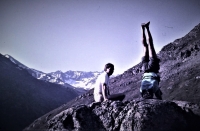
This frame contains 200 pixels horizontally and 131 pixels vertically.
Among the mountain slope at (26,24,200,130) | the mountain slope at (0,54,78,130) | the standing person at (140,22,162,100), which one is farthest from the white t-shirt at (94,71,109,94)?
the mountain slope at (0,54,78,130)

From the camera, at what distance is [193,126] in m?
3.44

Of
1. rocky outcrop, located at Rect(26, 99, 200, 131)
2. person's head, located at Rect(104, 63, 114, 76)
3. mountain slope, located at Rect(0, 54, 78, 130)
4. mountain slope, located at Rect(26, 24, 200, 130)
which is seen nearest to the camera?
rocky outcrop, located at Rect(26, 99, 200, 131)

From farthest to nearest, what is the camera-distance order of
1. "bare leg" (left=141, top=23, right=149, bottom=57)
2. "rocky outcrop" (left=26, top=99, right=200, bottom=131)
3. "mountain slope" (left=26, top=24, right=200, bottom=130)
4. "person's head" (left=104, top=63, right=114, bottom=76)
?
"person's head" (left=104, top=63, right=114, bottom=76) → "bare leg" (left=141, top=23, right=149, bottom=57) → "mountain slope" (left=26, top=24, right=200, bottom=130) → "rocky outcrop" (left=26, top=99, right=200, bottom=131)

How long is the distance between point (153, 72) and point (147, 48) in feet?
2.03

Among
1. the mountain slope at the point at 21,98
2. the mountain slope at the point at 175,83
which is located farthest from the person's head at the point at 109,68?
the mountain slope at the point at 21,98

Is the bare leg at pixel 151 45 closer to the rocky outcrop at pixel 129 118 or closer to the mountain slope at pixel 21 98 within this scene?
the rocky outcrop at pixel 129 118

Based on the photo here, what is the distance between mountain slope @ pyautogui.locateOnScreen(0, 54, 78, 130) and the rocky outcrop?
21.1 m

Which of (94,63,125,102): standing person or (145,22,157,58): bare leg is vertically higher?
(145,22,157,58): bare leg

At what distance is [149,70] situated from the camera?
166 inches

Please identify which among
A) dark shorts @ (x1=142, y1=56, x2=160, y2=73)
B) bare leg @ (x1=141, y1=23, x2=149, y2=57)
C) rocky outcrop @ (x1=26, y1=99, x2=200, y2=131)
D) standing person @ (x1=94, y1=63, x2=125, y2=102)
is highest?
bare leg @ (x1=141, y1=23, x2=149, y2=57)

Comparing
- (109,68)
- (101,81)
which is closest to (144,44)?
(109,68)

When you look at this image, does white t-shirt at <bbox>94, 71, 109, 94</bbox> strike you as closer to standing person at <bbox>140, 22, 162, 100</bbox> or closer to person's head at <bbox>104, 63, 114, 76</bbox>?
person's head at <bbox>104, 63, 114, 76</bbox>

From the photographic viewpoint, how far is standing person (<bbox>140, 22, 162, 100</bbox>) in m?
4.07

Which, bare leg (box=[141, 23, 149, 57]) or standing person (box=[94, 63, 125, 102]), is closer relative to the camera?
standing person (box=[94, 63, 125, 102])
